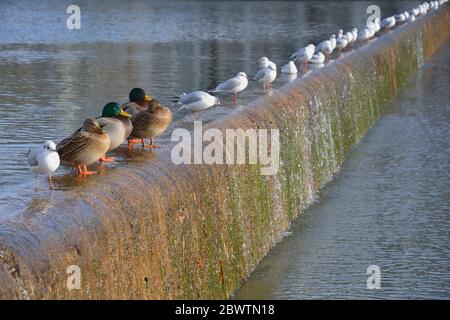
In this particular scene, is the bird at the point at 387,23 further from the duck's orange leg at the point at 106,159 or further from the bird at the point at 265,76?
the duck's orange leg at the point at 106,159

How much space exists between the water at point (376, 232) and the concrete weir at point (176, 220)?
0.27 meters

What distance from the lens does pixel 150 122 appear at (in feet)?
36.1

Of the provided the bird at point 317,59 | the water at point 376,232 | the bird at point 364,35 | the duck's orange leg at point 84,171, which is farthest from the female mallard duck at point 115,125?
the bird at point 364,35

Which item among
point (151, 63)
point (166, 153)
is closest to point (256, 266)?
point (166, 153)

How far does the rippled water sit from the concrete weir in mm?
449

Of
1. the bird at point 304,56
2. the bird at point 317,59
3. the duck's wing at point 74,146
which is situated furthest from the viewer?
the bird at point 317,59

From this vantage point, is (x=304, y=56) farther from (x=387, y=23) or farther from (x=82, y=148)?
(x=387, y=23)

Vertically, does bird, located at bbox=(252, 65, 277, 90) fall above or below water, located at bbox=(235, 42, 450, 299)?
above

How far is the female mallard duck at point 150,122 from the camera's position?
36.1ft

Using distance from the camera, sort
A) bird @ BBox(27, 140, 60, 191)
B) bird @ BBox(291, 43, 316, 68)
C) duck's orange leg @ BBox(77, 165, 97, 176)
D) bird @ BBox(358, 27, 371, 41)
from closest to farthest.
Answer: bird @ BBox(27, 140, 60, 191)
duck's orange leg @ BBox(77, 165, 97, 176)
bird @ BBox(291, 43, 316, 68)
bird @ BBox(358, 27, 371, 41)

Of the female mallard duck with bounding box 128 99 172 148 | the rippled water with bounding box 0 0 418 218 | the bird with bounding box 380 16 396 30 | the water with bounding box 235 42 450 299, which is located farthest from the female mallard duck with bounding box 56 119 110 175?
the bird with bounding box 380 16 396 30

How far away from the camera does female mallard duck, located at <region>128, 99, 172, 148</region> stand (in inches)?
434

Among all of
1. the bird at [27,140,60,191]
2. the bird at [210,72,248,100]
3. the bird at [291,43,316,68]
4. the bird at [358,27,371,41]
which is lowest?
the bird at [27,140,60,191]

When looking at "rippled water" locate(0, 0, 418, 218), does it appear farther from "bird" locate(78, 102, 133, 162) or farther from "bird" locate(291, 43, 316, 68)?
"bird" locate(291, 43, 316, 68)
